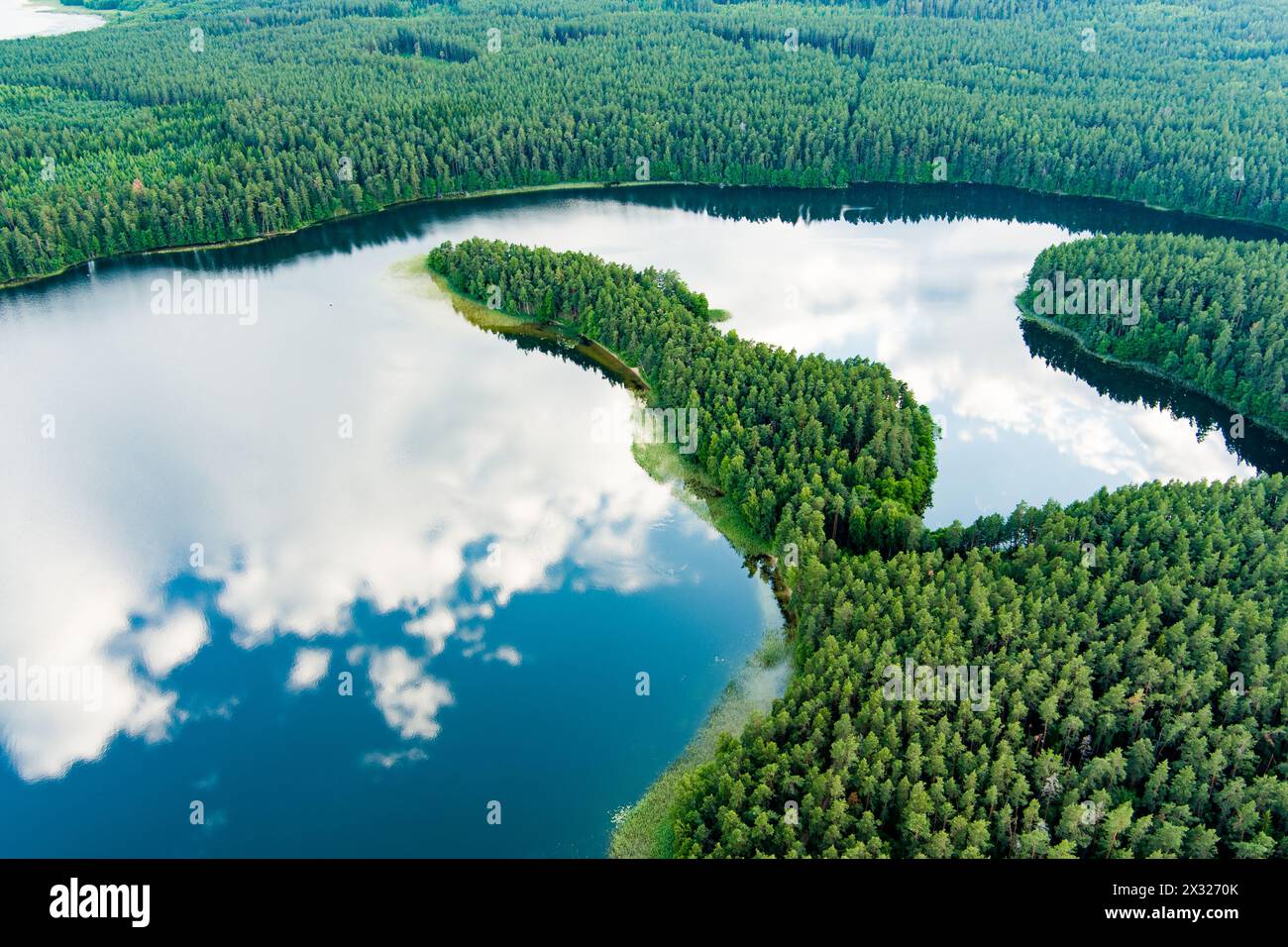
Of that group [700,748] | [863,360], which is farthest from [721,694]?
[863,360]

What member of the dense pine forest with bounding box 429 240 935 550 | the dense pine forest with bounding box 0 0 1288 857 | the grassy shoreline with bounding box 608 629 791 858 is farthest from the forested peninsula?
the grassy shoreline with bounding box 608 629 791 858

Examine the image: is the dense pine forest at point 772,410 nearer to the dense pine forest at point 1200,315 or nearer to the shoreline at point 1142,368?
the shoreline at point 1142,368

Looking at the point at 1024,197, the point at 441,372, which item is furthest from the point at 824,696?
the point at 1024,197

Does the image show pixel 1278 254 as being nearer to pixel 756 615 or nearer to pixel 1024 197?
pixel 1024 197

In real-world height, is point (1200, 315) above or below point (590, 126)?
below

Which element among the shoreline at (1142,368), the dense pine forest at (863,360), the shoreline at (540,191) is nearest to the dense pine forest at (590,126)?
the dense pine forest at (863,360)

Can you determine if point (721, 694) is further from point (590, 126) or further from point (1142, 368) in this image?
point (590, 126)

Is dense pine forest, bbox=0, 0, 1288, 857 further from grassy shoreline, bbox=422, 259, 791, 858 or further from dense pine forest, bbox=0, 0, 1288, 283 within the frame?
grassy shoreline, bbox=422, 259, 791, 858
